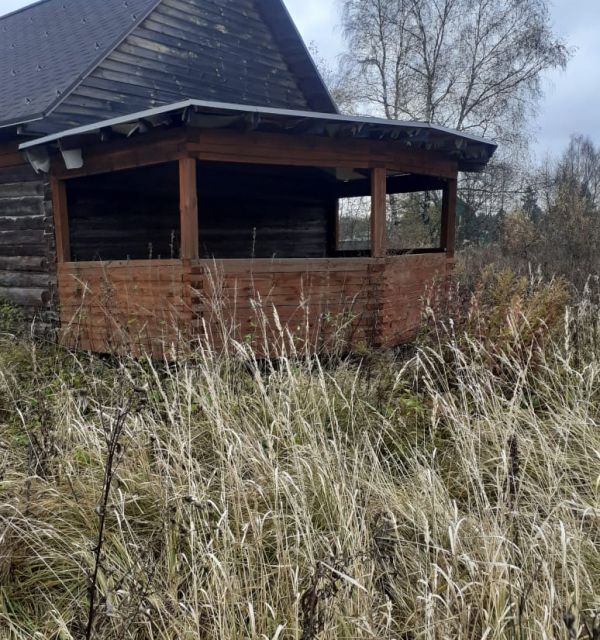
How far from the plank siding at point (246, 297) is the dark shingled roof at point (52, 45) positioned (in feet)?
7.64

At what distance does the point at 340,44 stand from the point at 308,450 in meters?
23.0

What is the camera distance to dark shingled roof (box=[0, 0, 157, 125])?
23.8ft

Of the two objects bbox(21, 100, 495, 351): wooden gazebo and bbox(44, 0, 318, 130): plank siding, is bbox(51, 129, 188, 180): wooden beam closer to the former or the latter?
bbox(21, 100, 495, 351): wooden gazebo

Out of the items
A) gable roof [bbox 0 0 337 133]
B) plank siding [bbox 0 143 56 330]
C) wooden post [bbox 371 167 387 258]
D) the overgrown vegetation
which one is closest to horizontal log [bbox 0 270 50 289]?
plank siding [bbox 0 143 56 330]

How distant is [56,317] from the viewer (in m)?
6.96

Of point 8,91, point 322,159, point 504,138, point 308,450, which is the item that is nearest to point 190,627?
point 308,450

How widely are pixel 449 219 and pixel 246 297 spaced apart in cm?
342

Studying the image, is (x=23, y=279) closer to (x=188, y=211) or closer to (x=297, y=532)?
(x=188, y=211)

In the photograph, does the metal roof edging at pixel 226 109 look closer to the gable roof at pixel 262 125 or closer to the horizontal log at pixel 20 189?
the gable roof at pixel 262 125

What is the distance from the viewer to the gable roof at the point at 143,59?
7473 millimetres

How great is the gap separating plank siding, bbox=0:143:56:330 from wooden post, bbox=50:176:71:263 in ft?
0.60

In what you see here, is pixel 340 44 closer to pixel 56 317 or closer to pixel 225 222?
pixel 225 222

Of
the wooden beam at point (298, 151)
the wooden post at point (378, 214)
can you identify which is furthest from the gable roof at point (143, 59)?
the wooden post at point (378, 214)

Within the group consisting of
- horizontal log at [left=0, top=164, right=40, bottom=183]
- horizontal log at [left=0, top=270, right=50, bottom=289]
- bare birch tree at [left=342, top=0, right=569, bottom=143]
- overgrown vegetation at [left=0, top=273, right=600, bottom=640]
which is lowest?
overgrown vegetation at [left=0, top=273, right=600, bottom=640]
